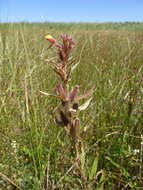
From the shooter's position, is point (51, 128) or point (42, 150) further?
point (51, 128)

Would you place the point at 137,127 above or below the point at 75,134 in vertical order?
below

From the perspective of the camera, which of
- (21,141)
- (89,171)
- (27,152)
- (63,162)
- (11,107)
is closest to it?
(89,171)

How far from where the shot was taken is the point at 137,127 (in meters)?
1.21

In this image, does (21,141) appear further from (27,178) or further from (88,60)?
(88,60)

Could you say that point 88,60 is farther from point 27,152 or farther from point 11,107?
point 27,152

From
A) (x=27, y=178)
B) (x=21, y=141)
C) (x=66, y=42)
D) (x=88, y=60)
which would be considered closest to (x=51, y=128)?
(x=21, y=141)

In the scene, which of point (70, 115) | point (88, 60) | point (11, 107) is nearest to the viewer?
point (70, 115)

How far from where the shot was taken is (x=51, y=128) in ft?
4.01

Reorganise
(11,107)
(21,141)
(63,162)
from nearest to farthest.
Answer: (63,162)
(21,141)
(11,107)

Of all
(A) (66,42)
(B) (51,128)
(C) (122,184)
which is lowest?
(C) (122,184)

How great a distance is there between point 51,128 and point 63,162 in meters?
0.23

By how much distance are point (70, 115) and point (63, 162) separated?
349 mm

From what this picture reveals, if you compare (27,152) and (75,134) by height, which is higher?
(75,134)

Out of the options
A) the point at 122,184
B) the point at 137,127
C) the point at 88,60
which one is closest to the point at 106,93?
the point at 137,127
